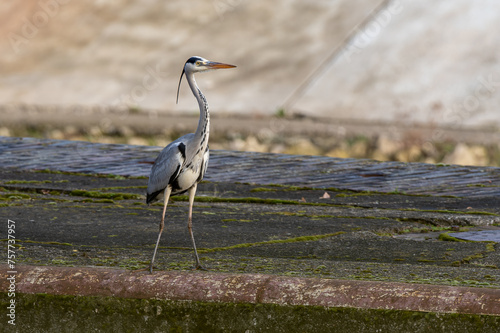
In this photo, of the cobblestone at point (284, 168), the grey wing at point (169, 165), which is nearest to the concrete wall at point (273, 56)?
the cobblestone at point (284, 168)

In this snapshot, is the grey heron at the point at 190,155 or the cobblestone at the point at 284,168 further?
the cobblestone at the point at 284,168

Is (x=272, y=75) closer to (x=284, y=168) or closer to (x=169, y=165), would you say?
(x=284, y=168)

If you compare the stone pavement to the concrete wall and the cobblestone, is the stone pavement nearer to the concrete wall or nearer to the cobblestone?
the cobblestone

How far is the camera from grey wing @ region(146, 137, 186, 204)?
4457 mm

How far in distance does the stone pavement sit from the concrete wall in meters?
6.81

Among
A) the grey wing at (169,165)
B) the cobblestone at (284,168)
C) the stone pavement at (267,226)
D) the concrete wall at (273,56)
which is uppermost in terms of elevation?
the concrete wall at (273,56)

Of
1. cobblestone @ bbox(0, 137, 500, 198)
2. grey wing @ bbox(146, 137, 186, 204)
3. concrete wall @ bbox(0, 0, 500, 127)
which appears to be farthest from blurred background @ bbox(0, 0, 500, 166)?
grey wing @ bbox(146, 137, 186, 204)

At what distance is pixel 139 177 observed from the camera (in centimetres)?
789

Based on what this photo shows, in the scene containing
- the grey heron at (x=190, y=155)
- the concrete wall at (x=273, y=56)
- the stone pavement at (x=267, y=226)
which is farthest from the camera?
the concrete wall at (x=273, y=56)

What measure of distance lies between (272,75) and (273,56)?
25.6 inches

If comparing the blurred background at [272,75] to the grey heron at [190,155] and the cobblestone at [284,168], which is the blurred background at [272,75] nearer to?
the cobblestone at [284,168]

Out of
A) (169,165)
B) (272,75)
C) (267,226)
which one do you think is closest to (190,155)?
(169,165)

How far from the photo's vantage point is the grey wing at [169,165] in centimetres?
446

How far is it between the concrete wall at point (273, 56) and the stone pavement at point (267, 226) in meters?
6.81
